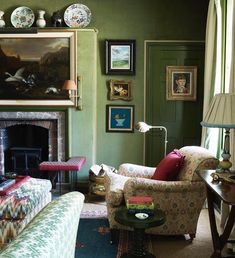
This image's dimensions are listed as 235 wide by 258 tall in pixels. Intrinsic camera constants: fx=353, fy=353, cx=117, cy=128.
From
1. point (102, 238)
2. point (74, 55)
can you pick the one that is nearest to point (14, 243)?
point (102, 238)

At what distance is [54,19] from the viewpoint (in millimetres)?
4938

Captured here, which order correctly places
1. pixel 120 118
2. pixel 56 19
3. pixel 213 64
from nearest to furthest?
pixel 213 64
pixel 56 19
pixel 120 118

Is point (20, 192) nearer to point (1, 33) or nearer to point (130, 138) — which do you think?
point (130, 138)

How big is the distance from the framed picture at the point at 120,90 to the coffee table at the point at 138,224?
7.92 feet

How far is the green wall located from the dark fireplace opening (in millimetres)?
501

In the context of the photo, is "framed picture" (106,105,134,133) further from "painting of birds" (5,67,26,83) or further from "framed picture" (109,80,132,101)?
"painting of birds" (5,67,26,83)

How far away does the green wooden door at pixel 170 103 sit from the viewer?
506 centimetres

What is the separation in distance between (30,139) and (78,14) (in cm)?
195

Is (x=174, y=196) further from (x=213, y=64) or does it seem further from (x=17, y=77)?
(x=17, y=77)

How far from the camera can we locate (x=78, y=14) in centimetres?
501

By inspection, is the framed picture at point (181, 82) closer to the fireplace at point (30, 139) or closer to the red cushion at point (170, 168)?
the fireplace at point (30, 139)

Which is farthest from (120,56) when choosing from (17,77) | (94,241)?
(94,241)

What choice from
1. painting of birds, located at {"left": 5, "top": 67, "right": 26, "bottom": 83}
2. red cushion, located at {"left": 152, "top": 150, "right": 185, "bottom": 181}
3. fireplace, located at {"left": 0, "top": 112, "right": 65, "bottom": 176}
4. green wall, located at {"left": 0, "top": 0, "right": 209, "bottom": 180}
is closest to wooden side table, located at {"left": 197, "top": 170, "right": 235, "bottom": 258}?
red cushion, located at {"left": 152, "top": 150, "right": 185, "bottom": 181}

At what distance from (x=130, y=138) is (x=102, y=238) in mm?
2076
